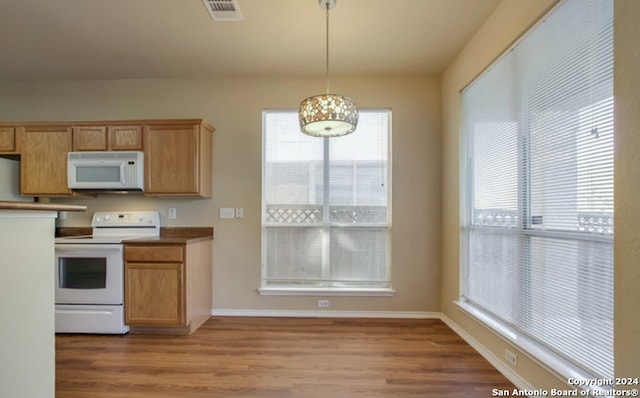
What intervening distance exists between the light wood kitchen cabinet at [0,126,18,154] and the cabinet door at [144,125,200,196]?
4.50 feet

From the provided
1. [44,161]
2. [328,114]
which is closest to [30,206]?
[328,114]

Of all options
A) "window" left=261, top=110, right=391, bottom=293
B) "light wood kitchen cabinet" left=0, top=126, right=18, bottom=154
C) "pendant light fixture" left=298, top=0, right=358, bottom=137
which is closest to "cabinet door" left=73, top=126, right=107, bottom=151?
"light wood kitchen cabinet" left=0, top=126, right=18, bottom=154

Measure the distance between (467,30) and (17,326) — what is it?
345 centimetres

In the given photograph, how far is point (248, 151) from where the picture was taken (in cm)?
346

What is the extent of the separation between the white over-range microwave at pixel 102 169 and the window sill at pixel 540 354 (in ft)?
11.0

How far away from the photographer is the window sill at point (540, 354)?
156 cm

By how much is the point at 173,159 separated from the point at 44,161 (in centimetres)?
135

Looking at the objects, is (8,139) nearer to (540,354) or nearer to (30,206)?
(30,206)

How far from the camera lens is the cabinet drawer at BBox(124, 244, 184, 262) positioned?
285 cm

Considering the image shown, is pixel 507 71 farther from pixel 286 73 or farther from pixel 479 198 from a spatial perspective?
pixel 286 73

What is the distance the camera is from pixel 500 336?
2.18m

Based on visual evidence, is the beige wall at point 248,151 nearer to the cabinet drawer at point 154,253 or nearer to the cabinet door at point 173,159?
the cabinet door at point 173,159

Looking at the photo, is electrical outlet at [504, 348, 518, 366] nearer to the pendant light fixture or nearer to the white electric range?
the pendant light fixture

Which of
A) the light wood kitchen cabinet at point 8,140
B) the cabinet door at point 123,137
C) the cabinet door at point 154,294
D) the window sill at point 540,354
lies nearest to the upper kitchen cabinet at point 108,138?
the cabinet door at point 123,137
